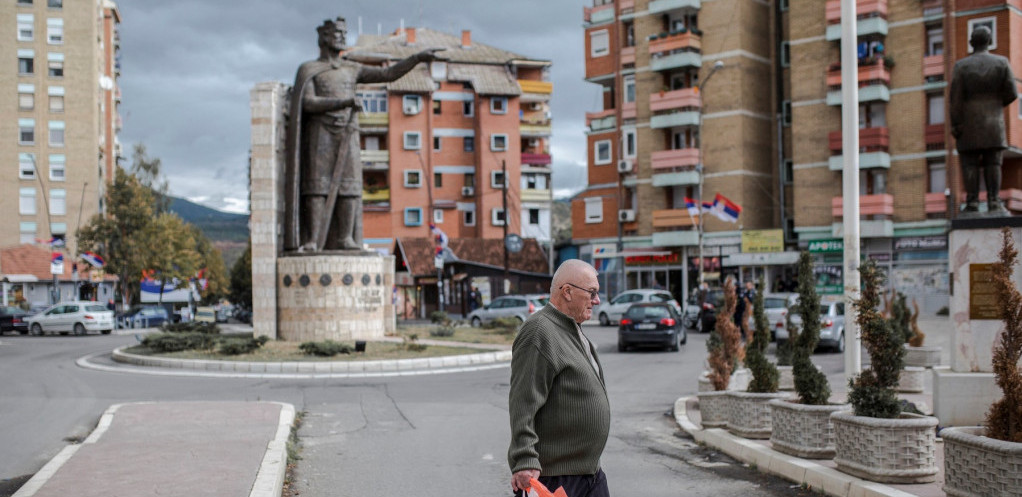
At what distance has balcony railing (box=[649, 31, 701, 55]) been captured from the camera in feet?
162

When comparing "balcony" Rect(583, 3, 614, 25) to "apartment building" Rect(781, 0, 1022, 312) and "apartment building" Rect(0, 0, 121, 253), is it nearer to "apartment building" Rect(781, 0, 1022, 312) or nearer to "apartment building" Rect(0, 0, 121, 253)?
"apartment building" Rect(781, 0, 1022, 312)

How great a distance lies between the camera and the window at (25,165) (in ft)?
234

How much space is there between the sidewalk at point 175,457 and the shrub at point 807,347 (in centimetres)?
495

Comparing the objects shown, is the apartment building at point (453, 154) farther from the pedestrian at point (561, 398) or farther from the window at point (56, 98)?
the pedestrian at point (561, 398)

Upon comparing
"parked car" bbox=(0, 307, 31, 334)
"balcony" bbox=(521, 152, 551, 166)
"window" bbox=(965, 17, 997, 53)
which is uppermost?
"window" bbox=(965, 17, 997, 53)

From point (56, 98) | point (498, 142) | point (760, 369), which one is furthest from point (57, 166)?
point (760, 369)

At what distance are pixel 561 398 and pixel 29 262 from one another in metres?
72.1

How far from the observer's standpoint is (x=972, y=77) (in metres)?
11.4

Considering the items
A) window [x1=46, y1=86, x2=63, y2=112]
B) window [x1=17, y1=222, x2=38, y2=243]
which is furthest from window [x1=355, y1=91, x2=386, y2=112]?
window [x1=17, y1=222, x2=38, y2=243]

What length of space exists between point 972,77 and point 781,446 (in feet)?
17.3

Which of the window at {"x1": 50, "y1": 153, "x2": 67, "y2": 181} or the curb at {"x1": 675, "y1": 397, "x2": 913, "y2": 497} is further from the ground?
the window at {"x1": 50, "y1": 153, "x2": 67, "y2": 181}

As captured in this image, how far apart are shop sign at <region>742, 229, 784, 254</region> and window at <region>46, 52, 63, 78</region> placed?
172ft

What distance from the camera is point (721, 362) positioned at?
39.0 ft

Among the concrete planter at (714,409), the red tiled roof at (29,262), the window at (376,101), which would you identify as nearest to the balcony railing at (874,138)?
the window at (376,101)
